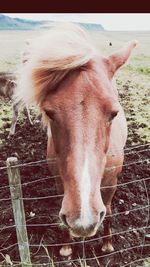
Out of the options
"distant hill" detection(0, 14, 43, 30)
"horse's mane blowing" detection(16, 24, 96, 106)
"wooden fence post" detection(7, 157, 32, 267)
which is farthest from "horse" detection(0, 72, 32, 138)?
"wooden fence post" detection(7, 157, 32, 267)

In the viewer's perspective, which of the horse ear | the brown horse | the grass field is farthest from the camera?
the grass field

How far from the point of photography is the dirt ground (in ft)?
8.93

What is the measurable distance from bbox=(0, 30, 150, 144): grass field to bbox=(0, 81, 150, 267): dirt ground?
12cm

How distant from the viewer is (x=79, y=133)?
181 cm

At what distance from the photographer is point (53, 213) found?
10.3 feet

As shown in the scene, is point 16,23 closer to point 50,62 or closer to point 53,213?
point 50,62

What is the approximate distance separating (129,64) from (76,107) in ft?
8.62

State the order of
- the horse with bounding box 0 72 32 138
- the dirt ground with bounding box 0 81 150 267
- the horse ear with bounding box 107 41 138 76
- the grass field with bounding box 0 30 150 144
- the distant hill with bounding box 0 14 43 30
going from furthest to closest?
the horse with bounding box 0 72 32 138 → the grass field with bounding box 0 30 150 144 → the distant hill with bounding box 0 14 43 30 → the dirt ground with bounding box 0 81 150 267 → the horse ear with bounding box 107 41 138 76

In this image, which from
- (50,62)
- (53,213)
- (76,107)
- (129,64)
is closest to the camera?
(76,107)

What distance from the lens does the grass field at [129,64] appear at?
3650 mm

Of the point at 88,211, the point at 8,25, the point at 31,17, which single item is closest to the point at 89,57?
the point at 88,211

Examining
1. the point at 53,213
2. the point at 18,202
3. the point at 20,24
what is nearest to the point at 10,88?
the point at 20,24

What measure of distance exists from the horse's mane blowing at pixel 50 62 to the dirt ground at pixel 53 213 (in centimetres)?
60

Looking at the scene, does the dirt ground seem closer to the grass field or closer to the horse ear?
the grass field
